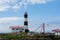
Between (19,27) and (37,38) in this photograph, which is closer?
(37,38)

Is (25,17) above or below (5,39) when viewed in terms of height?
above

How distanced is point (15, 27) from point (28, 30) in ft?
20.3

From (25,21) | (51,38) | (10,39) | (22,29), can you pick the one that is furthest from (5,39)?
(22,29)

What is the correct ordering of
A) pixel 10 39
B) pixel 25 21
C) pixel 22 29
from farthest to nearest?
1. pixel 22 29
2. pixel 25 21
3. pixel 10 39

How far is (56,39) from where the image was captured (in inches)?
1254

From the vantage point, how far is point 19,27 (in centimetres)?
5916

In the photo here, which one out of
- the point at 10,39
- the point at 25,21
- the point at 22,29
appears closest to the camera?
the point at 10,39

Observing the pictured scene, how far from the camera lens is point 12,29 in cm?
5853

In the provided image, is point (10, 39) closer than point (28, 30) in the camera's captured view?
Yes

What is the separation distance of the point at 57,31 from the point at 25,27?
8.15m

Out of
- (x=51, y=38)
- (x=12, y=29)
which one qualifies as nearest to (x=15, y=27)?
(x=12, y=29)

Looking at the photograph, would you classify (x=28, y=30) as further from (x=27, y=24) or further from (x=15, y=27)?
(x=15, y=27)

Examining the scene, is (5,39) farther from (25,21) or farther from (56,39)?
(25,21)

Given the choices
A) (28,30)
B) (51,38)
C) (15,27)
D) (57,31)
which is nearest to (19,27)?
(15,27)
